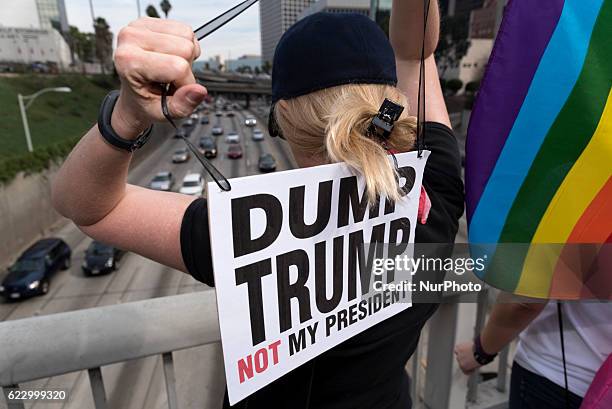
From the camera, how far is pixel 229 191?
29.7 inches

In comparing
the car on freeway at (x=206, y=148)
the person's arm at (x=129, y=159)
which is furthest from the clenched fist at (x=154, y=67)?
the car on freeway at (x=206, y=148)

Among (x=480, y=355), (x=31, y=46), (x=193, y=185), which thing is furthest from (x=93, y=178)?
(x=31, y=46)

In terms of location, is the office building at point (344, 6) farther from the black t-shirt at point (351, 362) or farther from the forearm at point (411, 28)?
the black t-shirt at point (351, 362)

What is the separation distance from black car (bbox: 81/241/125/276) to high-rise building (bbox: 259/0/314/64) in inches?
649

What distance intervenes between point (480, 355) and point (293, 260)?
1372 millimetres

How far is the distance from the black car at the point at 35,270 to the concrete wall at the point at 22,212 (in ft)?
4.90

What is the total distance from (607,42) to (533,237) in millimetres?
565

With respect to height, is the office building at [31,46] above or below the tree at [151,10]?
above

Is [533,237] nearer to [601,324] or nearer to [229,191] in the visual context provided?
[601,324]

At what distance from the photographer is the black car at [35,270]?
547 inches

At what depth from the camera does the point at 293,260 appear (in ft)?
3.00

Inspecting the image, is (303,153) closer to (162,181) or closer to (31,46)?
(162,181)

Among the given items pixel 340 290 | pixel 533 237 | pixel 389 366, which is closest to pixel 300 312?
pixel 340 290

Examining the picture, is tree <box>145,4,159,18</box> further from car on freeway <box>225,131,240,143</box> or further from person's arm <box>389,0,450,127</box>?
car on freeway <box>225,131,240,143</box>
